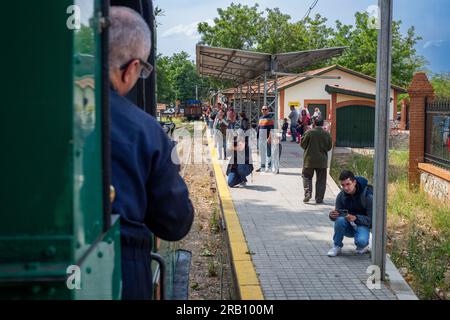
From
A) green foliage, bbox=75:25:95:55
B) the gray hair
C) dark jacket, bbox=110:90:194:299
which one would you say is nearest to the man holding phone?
dark jacket, bbox=110:90:194:299

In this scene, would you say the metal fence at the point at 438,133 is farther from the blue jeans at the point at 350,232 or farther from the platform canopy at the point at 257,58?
the blue jeans at the point at 350,232

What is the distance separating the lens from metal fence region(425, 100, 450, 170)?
10828 mm

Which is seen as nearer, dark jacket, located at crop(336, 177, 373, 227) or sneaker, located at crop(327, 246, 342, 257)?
dark jacket, located at crop(336, 177, 373, 227)

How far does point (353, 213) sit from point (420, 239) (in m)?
2.08

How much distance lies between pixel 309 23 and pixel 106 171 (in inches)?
1939

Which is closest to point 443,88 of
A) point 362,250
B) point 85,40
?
point 362,250

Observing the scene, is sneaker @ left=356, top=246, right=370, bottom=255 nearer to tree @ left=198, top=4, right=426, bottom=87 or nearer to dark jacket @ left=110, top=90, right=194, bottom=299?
dark jacket @ left=110, top=90, right=194, bottom=299

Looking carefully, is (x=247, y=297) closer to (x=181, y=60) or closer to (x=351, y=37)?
(x=351, y=37)

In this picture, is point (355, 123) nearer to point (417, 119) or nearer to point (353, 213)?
point (417, 119)

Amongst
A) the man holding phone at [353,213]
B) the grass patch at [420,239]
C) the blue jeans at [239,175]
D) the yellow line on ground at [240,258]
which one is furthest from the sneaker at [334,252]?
the blue jeans at [239,175]

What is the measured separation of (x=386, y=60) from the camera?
5.46 metres

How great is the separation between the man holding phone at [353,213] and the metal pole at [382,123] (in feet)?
2.76

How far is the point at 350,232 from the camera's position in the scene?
6.81 meters
